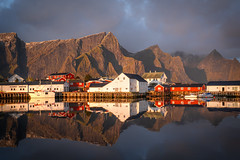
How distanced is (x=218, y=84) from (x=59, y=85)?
5565 centimetres

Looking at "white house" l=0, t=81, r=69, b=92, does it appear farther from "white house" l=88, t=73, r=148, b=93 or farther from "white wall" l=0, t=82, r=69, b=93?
"white house" l=88, t=73, r=148, b=93

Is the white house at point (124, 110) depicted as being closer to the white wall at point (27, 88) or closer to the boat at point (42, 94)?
the boat at point (42, 94)

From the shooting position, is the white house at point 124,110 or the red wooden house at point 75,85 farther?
the red wooden house at point 75,85

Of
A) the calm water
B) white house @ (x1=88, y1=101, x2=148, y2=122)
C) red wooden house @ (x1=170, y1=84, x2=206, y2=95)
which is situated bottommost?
the calm water

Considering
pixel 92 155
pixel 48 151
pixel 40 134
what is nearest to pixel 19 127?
pixel 40 134

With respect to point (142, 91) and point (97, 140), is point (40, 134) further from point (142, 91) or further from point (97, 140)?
point (142, 91)

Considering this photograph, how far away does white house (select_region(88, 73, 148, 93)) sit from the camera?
221 feet

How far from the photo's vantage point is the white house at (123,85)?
67375 mm

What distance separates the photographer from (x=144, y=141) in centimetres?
1677

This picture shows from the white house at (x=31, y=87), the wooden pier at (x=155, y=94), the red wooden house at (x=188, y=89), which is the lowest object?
the wooden pier at (x=155, y=94)

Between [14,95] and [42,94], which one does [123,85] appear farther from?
[14,95]

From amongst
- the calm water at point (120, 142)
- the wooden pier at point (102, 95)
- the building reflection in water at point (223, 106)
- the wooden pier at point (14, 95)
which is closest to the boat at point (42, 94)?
the wooden pier at point (102, 95)

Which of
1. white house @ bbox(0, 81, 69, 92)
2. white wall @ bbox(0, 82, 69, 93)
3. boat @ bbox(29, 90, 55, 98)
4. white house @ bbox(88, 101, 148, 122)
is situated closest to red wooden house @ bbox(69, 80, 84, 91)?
white house @ bbox(0, 81, 69, 92)

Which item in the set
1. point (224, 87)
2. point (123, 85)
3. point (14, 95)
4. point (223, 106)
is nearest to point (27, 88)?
point (14, 95)
